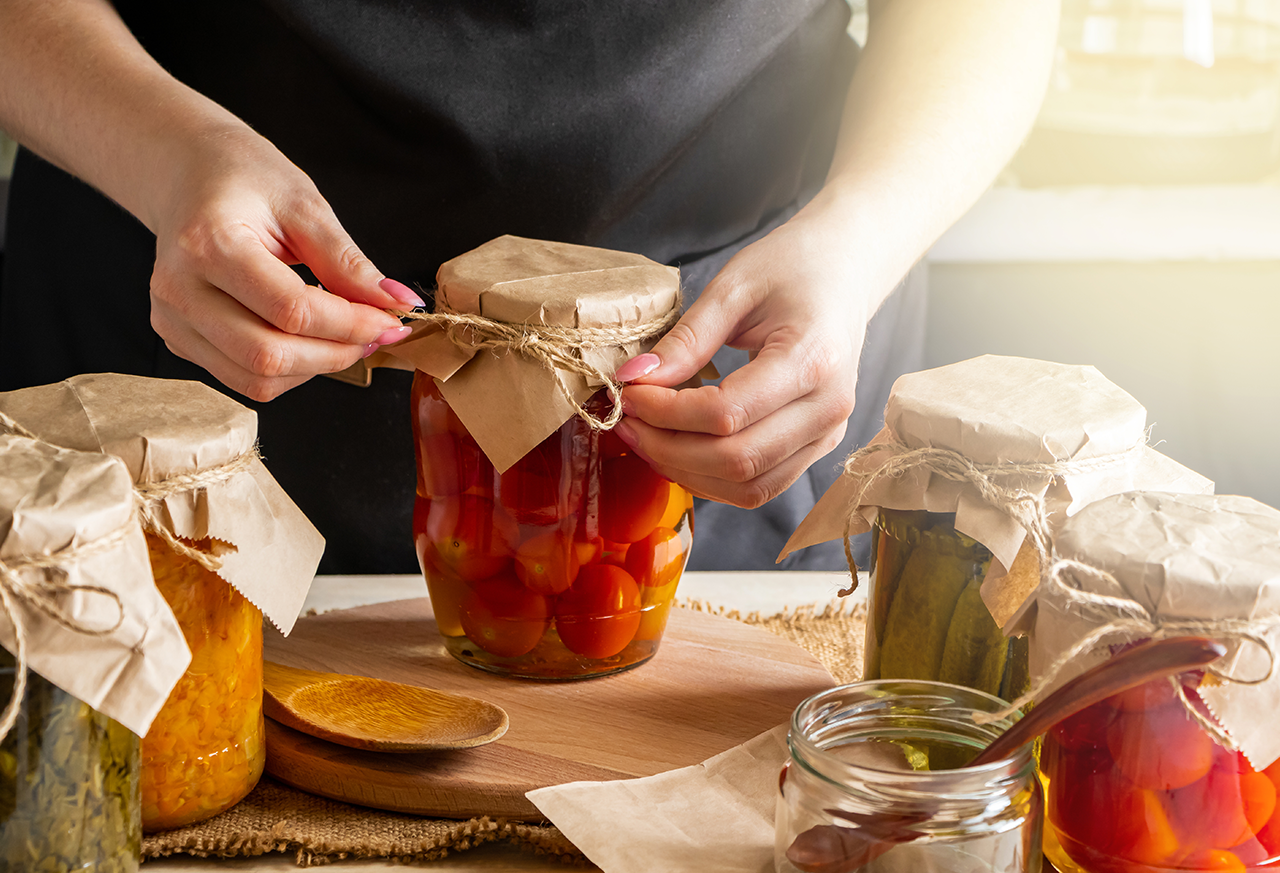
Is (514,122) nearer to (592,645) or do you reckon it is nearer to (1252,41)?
(592,645)

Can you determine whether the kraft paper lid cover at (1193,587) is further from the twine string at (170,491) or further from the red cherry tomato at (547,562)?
the twine string at (170,491)

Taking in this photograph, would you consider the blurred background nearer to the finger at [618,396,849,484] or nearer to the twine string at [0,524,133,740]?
the finger at [618,396,849,484]

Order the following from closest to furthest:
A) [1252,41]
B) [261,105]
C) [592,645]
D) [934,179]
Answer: [592,645]
[934,179]
[261,105]
[1252,41]

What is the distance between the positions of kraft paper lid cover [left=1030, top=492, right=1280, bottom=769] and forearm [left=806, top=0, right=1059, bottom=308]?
0.37 metres

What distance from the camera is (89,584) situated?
48 cm

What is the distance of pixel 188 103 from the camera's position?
799mm

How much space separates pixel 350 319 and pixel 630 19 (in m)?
0.49

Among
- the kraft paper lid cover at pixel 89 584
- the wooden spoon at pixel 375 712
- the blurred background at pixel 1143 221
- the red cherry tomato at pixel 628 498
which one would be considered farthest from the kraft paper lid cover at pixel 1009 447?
the blurred background at pixel 1143 221

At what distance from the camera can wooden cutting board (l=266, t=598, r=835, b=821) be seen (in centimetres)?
67

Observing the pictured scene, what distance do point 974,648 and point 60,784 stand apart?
1.57 ft

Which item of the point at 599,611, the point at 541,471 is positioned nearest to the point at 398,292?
the point at 541,471

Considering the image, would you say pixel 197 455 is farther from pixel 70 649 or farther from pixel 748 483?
pixel 748 483

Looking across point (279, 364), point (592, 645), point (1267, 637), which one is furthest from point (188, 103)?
point (1267, 637)

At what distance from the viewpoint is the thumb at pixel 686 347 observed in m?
0.68
